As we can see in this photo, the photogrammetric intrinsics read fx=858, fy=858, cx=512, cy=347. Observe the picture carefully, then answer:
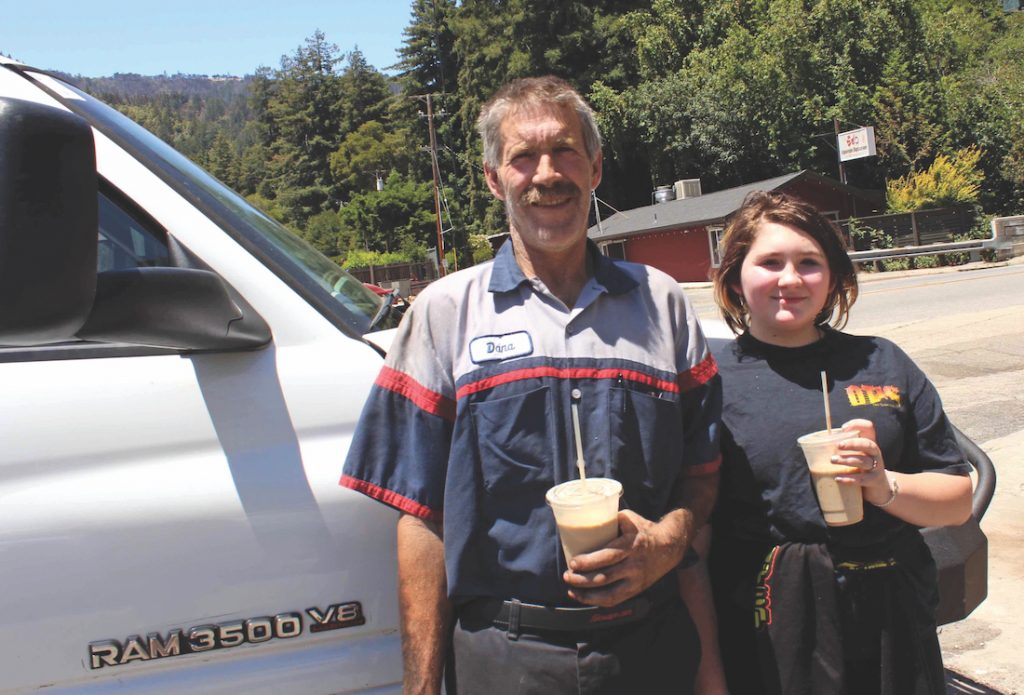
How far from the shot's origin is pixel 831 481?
2004mm

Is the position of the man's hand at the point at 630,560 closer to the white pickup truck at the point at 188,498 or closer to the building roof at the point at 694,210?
the white pickup truck at the point at 188,498

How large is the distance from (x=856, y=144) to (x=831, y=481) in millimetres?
36706

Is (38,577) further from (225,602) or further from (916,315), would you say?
(916,315)

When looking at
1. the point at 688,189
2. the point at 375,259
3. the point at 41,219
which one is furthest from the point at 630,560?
the point at 375,259

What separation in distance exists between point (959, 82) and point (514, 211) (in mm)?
43041

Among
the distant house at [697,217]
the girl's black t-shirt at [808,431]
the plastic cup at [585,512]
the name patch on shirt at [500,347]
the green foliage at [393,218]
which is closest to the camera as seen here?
the plastic cup at [585,512]

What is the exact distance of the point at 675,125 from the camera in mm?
46469

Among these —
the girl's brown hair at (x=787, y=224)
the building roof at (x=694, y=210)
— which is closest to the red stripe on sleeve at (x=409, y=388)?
the girl's brown hair at (x=787, y=224)

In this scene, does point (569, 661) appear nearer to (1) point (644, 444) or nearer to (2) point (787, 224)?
(1) point (644, 444)

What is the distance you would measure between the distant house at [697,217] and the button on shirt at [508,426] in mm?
32254

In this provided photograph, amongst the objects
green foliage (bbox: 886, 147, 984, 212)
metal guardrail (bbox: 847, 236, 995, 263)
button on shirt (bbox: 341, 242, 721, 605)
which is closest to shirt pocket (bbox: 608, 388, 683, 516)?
button on shirt (bbox: 341, 242, 721, 605)

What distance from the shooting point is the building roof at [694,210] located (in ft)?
115

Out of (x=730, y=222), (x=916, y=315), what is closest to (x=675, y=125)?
(x=916, y=315)

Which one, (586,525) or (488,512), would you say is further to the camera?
(488,512)
